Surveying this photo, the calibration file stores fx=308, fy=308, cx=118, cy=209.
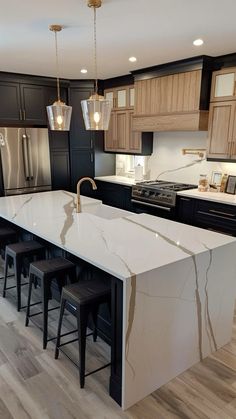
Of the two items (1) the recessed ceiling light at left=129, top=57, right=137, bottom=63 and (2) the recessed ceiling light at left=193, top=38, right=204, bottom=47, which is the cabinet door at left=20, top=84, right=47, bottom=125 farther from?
(2) the recessed ceiling light at left=193, top=38, right=204, bottom=47

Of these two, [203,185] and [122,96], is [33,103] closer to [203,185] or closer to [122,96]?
[122,96]

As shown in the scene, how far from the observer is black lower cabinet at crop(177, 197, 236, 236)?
3.59 m

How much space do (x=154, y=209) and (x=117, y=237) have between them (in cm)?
223

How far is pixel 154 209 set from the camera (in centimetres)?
448

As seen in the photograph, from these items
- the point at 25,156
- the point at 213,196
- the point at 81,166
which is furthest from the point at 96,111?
the point at 81,166

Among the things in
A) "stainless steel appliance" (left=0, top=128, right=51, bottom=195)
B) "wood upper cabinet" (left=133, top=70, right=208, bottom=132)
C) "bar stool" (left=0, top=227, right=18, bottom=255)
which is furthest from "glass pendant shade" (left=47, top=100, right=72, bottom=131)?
"stainless steel appliance" (left=0, top=128, right=51, bottom=195)

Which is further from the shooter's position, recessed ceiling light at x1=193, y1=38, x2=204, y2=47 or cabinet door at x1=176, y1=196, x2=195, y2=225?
cabinet door at x1=176, y1=196, x2=195, y2=225

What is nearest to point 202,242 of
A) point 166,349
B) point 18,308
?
point 166,349

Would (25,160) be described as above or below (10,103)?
below

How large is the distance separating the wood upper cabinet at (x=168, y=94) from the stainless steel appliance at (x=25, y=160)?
168cm

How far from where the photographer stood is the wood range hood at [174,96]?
383 cm

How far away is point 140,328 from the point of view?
1.85 m

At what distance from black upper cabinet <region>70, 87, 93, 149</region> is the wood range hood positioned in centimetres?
106

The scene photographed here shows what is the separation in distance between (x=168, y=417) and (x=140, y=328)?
0.56 metres
